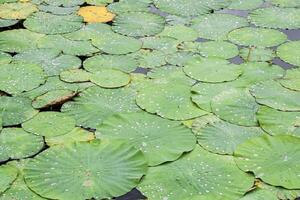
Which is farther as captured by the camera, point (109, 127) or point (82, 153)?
point (109, 127)

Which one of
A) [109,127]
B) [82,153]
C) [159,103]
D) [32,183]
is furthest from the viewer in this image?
[159,103]

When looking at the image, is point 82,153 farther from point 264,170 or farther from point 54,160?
point 264,170

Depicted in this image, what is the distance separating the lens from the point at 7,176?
204cm

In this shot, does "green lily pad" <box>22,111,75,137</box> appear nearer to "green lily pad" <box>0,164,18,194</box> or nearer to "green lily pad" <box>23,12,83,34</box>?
"green lily pad" <box>0,164,18,194</box>

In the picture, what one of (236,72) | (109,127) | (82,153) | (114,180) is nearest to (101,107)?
(109,127)

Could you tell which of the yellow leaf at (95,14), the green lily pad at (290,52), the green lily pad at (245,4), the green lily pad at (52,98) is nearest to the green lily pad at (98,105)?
the green lily pad at (52,98)

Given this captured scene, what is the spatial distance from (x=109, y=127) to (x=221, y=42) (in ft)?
3.39

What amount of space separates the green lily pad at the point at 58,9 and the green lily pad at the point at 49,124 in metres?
1.11

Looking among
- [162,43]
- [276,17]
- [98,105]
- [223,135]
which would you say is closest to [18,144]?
[98,105]

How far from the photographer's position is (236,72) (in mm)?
2705

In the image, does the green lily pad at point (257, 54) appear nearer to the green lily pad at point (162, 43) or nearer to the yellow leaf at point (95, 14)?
the green lily pad at point (162, 43)

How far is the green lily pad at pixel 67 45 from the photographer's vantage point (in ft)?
9.53

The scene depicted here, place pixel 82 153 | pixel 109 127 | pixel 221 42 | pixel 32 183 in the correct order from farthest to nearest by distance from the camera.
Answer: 1. pixel 221 42
2. pixel 109 127
3. pixel 82 153
4. pixel 32 183

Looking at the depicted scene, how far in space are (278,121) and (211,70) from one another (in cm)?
52
